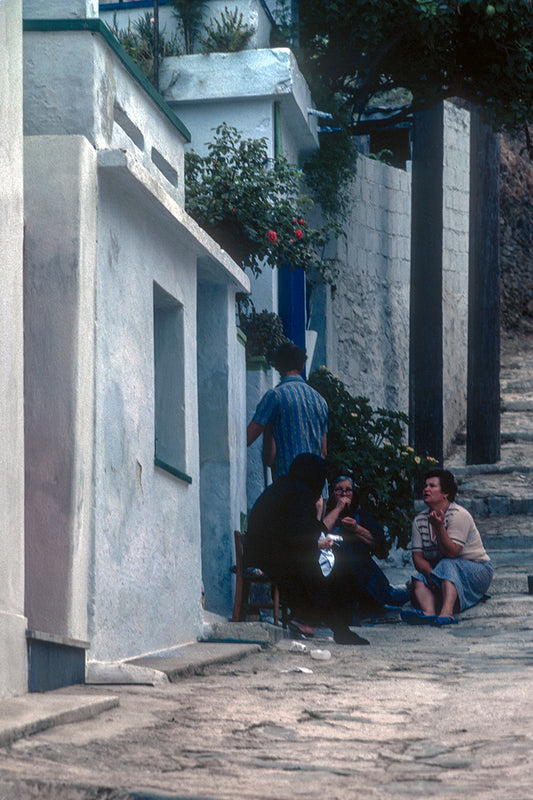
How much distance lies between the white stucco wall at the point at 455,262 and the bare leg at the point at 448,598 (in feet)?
23.9

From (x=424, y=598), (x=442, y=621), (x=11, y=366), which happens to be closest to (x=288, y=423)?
(x=424, y=598)

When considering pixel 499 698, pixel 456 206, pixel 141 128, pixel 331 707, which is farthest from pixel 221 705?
pixel 456 206

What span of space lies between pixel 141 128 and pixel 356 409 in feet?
16.1

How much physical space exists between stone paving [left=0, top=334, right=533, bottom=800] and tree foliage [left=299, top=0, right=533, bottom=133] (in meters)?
6.51

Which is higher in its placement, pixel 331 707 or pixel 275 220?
pixel 275 220

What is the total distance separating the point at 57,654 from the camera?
14.1 ft

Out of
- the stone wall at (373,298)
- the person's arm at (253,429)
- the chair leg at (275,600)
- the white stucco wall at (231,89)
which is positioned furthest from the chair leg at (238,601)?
the stone wall at (373,298)

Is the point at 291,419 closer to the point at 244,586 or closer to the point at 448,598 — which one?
the point at 244,586

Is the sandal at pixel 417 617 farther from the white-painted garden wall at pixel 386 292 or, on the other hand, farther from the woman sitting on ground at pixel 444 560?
the white-painted garden wall at pixel 386 292

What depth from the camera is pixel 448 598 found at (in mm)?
7969

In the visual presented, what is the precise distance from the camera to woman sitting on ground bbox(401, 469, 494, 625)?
8008 mm

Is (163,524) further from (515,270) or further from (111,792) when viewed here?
(515,270)

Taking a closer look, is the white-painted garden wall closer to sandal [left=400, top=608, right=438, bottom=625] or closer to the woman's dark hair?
the woman's dark hair

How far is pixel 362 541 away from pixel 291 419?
1111 mm
